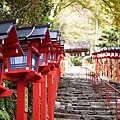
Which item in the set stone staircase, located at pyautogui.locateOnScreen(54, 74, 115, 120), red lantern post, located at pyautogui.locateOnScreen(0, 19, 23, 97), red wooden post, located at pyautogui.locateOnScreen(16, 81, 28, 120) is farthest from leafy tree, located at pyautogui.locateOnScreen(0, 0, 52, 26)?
red lantern post, located at pyautogui.locateOnScreen(0, 19, 23, 97)

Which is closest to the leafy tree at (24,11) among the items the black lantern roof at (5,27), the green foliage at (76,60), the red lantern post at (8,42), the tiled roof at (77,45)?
the red lantern post at (8,42)

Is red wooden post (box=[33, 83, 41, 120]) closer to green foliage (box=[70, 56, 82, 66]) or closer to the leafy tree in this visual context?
the leafy tree

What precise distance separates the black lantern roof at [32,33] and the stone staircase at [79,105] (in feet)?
20.9

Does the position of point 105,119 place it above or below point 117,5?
below

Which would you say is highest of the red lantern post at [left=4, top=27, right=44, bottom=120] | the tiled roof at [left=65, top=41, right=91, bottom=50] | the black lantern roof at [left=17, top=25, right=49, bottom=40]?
the tiled roof at [left=65, top=41, right=91, bottom=50]

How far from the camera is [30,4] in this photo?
31.3 feet

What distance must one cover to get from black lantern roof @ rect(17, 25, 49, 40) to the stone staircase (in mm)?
6363

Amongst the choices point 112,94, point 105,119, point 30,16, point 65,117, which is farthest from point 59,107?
point 30,16

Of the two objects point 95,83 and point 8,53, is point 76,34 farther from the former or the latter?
point 8,53

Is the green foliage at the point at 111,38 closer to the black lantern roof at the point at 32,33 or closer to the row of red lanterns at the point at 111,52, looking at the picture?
the row of red lanterns at the point at 111,52

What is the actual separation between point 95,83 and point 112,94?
2.24m

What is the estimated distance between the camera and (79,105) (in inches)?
493

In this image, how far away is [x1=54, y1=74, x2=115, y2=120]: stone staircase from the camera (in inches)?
441

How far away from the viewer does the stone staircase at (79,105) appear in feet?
36.7
